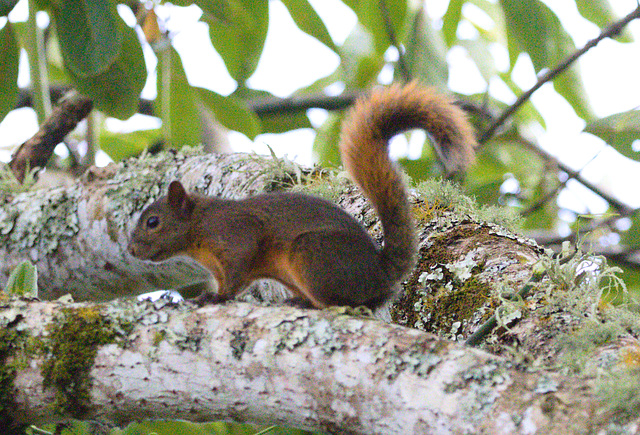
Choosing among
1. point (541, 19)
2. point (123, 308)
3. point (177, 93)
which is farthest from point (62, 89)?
point (123, 308)

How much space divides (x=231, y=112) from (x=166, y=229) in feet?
3.00

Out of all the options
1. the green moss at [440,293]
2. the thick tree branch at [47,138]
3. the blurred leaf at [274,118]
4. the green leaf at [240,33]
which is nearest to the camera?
the green moss at [440,293]

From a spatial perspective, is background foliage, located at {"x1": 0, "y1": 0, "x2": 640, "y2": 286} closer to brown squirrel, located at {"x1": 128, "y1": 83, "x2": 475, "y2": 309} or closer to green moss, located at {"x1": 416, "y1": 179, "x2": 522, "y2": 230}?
green moss, located at {"x1": 416, "y1": 179, "x2": 522, "y2": 230}

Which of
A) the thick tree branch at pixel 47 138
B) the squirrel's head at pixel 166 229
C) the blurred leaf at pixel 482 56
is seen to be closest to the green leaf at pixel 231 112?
the thick tree branch at pixel 47 138

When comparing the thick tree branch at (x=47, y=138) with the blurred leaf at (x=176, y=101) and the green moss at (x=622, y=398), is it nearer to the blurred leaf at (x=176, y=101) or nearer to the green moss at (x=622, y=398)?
the blurred leaf at (x=176, y=101)

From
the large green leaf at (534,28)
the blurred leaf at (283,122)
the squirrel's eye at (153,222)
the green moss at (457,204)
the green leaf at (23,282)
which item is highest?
the large green leaf at (534,28)

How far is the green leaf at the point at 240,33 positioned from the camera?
2551 millimetres

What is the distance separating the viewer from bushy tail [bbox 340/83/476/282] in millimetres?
1869

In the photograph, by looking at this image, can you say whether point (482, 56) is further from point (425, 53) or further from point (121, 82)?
point (121, 82)

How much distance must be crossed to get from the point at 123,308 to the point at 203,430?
1.16m

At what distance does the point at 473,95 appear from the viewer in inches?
166

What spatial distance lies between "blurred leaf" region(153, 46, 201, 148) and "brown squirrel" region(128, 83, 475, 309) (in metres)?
1.01

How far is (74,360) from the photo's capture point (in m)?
1.27

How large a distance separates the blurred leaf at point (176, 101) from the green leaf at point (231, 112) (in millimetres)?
61
